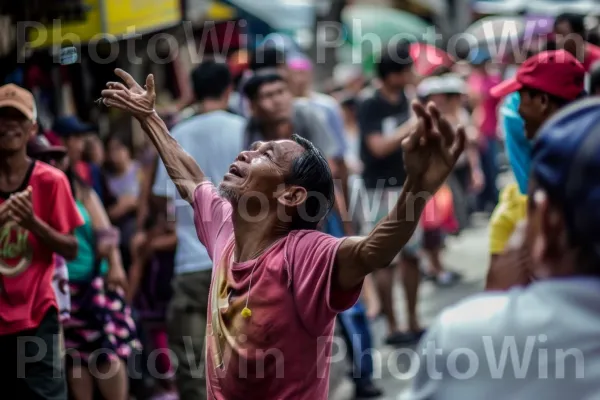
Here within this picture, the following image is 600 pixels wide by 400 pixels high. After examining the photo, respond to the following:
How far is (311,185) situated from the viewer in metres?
3.57

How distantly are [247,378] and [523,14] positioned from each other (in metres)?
19.6

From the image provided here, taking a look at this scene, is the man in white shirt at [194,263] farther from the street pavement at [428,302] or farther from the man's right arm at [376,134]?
the man's right arm at [376,134]

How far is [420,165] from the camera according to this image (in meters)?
2.81

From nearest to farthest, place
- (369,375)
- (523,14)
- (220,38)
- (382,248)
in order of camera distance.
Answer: (382,248) → (369,375) → (220,38) → (523,14)

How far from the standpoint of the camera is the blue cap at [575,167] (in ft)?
6.72

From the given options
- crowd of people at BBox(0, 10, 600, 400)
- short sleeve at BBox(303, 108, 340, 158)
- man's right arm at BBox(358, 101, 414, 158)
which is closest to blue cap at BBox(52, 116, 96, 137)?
crowd of people at BBox(0, 10, 600, 400)

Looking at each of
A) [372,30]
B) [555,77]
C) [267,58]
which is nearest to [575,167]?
[555,77]

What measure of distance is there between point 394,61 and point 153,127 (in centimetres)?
455

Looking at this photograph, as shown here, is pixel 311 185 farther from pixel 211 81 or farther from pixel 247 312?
pixel 211 81

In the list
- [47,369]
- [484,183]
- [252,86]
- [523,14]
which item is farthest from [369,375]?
[523,14]

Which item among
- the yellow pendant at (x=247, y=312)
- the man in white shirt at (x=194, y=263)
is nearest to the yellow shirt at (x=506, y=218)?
the yellow pendant at (x=247, y=312)

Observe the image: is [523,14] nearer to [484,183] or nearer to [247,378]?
[484,183]

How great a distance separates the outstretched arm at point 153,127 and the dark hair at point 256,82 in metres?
2.39

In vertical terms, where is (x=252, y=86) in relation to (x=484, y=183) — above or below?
above
